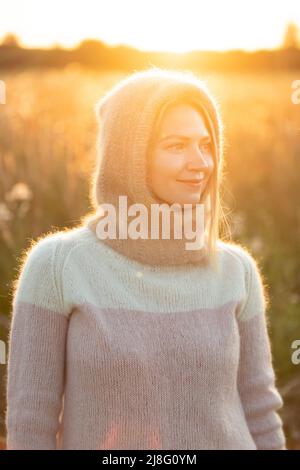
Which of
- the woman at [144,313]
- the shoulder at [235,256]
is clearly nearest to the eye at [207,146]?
the woman at [144,313]

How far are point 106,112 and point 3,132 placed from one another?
4.26 meters

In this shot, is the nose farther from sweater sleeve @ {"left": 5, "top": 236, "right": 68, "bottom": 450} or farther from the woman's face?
sweater sleeve @ {"left": 5, "top": 236, "right": 68, "bottom": 450}

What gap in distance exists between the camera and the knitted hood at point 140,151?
2082 mm

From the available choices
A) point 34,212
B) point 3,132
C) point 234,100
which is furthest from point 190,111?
point 234,100

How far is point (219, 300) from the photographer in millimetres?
2176

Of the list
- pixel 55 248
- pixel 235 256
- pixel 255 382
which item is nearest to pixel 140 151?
pixel 55 248

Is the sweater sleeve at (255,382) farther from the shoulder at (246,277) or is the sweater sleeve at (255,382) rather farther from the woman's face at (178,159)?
the woman's face at (178,159)

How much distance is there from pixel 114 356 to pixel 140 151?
561mm

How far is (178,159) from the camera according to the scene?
2074 millimetres

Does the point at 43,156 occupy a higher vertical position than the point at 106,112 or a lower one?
higher

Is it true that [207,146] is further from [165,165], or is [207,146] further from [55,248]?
[55,248]

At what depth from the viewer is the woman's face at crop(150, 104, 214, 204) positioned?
2.08 meters
